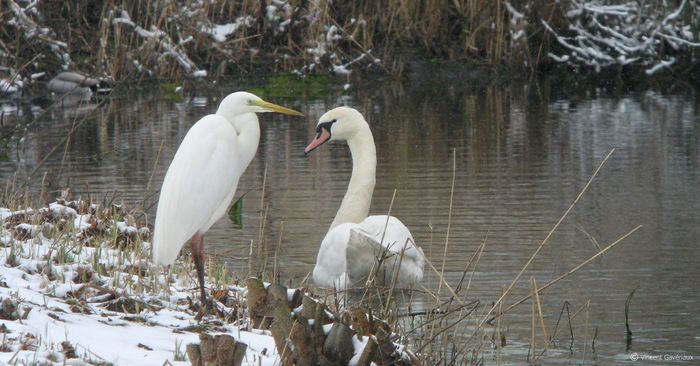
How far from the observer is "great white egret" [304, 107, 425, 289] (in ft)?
22.5

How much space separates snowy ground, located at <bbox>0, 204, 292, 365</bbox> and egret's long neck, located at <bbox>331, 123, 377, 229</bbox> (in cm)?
164

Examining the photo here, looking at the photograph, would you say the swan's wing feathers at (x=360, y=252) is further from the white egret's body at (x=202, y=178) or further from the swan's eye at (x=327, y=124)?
the swan's eye at (x=327, y=124)

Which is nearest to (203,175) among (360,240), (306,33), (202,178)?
(202,178)

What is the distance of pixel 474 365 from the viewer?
5348mm

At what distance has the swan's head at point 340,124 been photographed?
878 centimetres

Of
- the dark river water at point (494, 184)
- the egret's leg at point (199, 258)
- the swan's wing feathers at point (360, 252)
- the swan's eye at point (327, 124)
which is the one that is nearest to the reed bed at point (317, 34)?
the dark river water at point (494, 184)

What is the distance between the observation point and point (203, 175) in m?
6.10

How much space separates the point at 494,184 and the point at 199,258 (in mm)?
5844

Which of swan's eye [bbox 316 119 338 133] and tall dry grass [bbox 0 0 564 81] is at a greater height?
tall dry grass [bbox 0 0 564 81]

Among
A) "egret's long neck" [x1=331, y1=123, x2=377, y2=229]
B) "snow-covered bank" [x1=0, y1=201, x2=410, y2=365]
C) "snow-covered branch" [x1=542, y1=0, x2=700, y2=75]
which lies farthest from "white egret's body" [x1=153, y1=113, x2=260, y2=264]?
"snow-covered branch" [x1=542, y1=0, x2=700, y2=75]

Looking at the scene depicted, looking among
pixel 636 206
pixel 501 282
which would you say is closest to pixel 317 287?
pixel 501 282

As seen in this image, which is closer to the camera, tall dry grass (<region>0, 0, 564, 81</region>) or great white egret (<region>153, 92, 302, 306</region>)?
great white egret (<region>153, 92, 302, 306</region>)

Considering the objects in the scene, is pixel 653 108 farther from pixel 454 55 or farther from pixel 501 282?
pixel 501 282

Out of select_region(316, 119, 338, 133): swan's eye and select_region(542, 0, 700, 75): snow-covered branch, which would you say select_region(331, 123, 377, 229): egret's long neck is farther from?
select_region(542, 0, 700, 75): snow-covered branch
